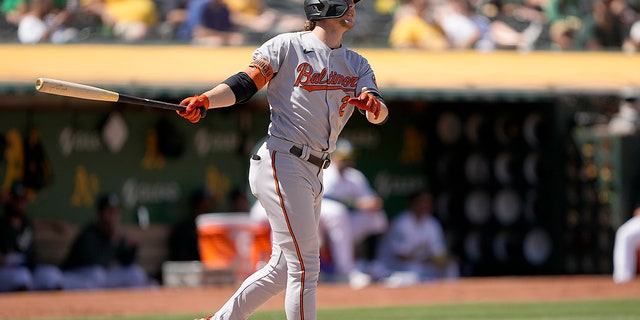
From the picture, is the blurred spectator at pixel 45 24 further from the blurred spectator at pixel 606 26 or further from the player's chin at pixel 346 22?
the player's chin at pixel 346 22

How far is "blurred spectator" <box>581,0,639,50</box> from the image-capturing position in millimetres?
13891

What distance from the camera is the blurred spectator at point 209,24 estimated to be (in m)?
12.1

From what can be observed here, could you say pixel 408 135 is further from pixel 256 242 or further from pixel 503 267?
pixel 256 242

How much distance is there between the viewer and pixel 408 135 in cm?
1352

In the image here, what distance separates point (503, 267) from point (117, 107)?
4.60 m

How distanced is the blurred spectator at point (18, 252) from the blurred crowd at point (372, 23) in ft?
5.05

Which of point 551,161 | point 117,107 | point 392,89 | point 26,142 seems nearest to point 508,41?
point 551,161

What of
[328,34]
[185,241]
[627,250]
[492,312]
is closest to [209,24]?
[185,241]

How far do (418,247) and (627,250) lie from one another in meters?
2.14

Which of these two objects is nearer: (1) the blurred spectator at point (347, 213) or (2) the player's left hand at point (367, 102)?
(2) the player's left hand at point (367, 102)

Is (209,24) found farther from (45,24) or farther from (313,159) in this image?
(313,159)

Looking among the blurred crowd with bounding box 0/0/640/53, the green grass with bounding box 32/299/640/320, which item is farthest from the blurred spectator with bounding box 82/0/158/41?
the green grass with bounding box 32/299/640/320

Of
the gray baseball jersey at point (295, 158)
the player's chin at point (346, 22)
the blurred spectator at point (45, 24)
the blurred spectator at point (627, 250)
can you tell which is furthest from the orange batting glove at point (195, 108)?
the blurred spectator at point (627, 250)

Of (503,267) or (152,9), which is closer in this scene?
(152,9)
